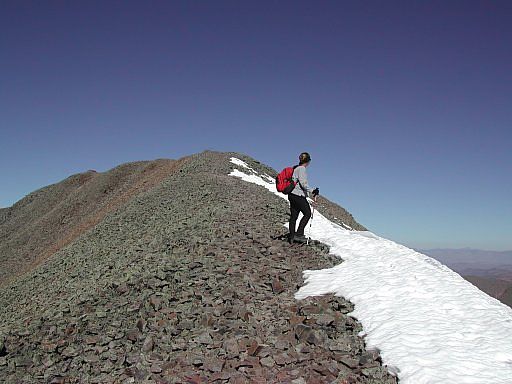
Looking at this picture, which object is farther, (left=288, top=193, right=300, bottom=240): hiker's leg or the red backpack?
(left=288, top=193, right=300, bottom=240): hiker's leg

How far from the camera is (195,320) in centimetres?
962

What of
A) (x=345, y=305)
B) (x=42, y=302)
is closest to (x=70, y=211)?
(x=42, y=302)

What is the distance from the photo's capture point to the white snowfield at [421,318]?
680cm

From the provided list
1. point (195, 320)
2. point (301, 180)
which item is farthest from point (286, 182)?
point (195, 320)

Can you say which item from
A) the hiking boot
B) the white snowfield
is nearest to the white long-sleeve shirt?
the hiking boot

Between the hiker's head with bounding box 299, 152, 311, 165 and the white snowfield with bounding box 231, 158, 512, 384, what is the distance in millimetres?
3741

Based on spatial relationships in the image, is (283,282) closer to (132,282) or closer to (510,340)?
(132,282)

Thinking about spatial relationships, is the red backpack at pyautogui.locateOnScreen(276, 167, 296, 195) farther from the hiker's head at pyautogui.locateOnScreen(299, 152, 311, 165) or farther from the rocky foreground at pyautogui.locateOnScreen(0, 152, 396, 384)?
the rocky foreground at pyautogui.locateOnScreen(0, 152, 396, 384)

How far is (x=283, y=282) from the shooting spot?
11.8 metres

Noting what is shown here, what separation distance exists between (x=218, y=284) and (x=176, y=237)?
5.49m

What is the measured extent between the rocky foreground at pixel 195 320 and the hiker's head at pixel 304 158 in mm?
3240

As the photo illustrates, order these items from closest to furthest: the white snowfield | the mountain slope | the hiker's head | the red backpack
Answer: the white snowfield < the red backpack < the hiker's head < the mountain slope

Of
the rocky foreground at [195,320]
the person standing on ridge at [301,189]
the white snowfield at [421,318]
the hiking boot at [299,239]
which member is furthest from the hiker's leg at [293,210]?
the white snowfield at [421,318]

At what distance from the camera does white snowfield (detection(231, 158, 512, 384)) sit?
6.80 metres
